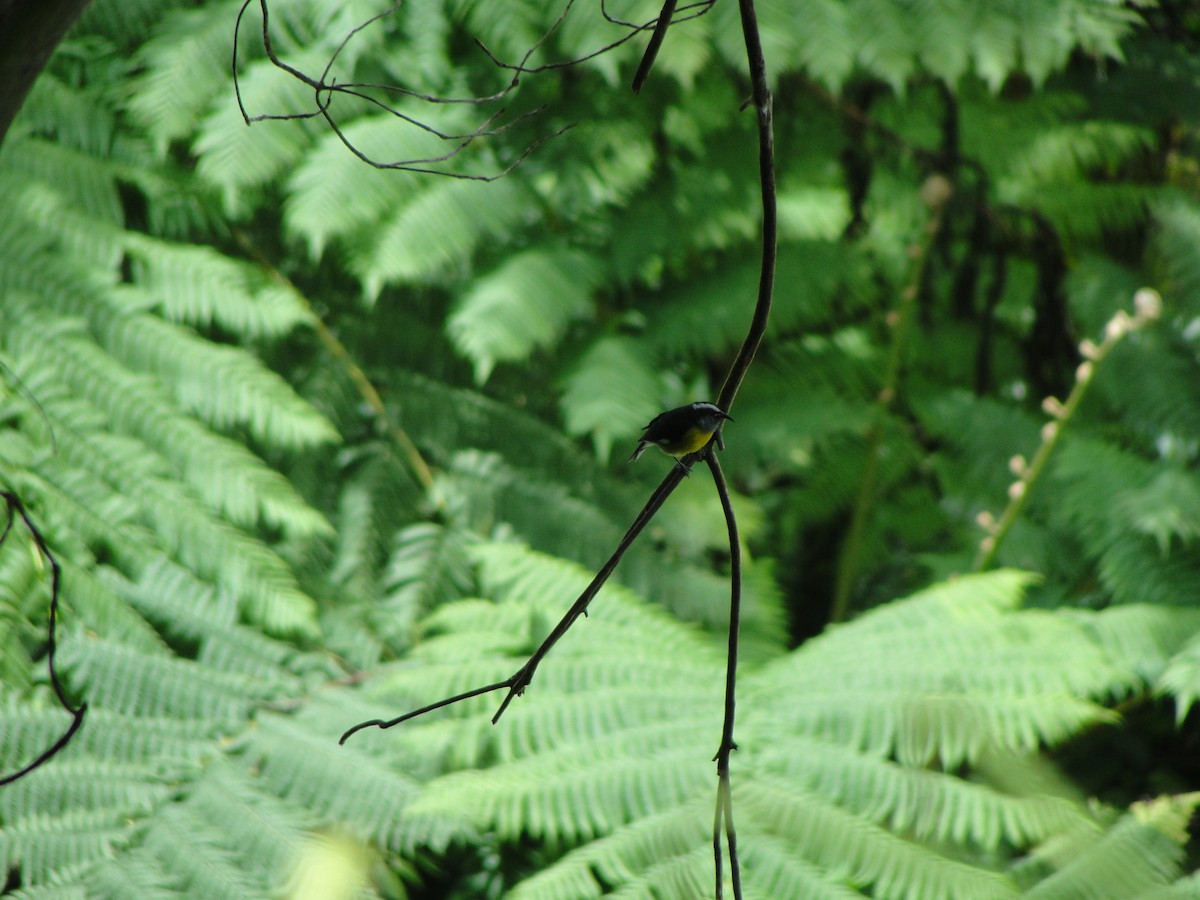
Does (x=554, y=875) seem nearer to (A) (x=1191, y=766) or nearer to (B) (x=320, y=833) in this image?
(B) (x=320, y=833)

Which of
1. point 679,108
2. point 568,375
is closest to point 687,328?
point 568,375

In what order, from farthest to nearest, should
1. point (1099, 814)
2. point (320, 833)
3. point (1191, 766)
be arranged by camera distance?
point (1191, 766)
point (1099, 814)
point (320, 833)

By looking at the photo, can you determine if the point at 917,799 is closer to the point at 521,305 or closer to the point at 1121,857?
the point at 1121,857

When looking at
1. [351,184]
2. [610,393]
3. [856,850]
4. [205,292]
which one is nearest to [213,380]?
[205,292]

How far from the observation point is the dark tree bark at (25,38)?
47 cm

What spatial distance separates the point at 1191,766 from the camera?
1.70 meters

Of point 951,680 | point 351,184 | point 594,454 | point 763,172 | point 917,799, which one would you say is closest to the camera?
point 763,172

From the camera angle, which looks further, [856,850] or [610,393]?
[610,393]

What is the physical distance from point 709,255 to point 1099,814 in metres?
1.26

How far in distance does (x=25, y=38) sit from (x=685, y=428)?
13.6 inches

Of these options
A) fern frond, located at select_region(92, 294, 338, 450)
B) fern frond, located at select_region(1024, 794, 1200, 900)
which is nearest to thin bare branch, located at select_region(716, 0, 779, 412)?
fern frond, located at select_region(1024, 794, 1200, 900)

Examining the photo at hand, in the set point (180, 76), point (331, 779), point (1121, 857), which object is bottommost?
point (331, 779)

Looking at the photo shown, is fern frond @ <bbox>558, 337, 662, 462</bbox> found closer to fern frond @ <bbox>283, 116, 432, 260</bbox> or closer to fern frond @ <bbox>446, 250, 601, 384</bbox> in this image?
fern frond @ <bbox>446, 250, 601, 384</bbox>

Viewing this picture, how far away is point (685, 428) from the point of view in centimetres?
42
